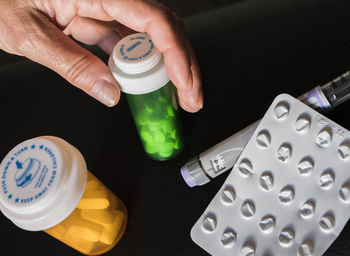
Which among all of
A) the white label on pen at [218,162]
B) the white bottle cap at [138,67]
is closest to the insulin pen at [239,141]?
the white label on pen at [218,162]

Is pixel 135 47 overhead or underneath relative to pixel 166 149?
overhead

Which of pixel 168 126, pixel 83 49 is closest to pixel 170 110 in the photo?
pixel 168 126

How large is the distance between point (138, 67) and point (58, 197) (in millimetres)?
151

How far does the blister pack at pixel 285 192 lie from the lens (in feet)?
1.13

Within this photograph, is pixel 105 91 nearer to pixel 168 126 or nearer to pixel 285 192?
pixel 168 126

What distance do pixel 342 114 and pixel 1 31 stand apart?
435 millimetres

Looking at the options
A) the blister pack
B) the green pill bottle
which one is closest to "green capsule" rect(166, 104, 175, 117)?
the green pill bottle

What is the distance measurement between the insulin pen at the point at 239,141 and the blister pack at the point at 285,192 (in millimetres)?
26

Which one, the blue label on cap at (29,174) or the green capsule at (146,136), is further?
the green capsule at (146,136)

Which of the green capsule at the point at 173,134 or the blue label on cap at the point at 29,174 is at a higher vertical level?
the blue label on cap at the point at 29,174

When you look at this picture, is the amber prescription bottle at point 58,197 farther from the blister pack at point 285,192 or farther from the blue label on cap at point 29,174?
the blister pack at point 285,192

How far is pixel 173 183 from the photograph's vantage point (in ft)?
1.42

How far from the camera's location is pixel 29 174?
13.2 inches

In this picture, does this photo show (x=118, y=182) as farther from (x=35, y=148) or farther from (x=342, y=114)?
(x=342, y=114)
